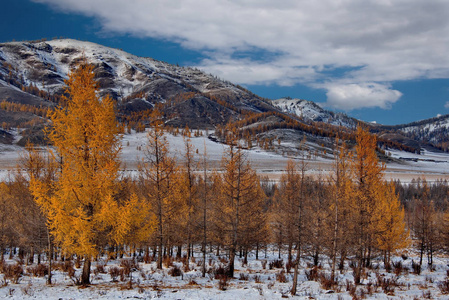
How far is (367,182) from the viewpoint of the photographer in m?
19.5

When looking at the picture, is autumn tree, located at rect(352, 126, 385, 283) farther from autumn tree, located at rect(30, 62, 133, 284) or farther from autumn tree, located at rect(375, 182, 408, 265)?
autumn tree, located at rect(30, 62, 133, 284)

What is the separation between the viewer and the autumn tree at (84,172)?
11.1 m

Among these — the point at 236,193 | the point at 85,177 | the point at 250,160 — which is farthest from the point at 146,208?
the point at 250,160

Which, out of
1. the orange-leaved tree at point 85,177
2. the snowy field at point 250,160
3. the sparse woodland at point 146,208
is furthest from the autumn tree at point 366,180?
the snowy field at point 250,160

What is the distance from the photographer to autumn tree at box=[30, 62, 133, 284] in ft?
36.6

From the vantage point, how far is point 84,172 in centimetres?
1189

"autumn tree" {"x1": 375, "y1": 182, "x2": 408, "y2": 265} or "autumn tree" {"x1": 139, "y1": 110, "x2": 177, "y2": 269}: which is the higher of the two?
"autumn tree" {"x1": 139, "y1": 110, "x2": 177, "y2": 269}

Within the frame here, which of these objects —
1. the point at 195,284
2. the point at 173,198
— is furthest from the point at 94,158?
the point at 173,198

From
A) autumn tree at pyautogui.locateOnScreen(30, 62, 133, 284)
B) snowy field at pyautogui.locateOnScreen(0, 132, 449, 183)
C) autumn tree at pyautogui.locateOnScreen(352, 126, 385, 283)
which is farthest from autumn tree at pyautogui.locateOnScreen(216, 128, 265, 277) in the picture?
snowy field at pyautogui.locateOnScreen(0, 132, 449, 183)

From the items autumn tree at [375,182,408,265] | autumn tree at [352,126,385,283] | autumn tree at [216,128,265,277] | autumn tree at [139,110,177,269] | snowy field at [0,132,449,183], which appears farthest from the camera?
snowy field at [0,132,449,183]

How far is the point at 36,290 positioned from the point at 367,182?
19.9m

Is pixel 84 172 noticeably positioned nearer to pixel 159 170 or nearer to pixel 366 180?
pixel 159 170

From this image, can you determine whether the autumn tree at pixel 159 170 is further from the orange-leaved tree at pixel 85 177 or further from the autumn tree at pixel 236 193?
the orange-leaved tree at pixel 85 177

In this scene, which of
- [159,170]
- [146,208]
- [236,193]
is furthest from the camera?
[159,170]
